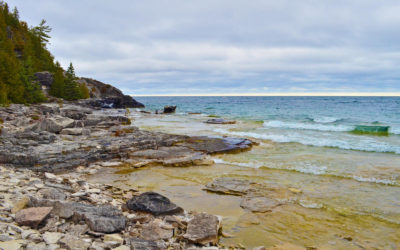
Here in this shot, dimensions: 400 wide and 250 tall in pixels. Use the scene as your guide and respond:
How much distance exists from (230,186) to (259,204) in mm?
1622

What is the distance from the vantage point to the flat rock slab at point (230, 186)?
28.2ft

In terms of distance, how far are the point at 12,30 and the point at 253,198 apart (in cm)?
6450

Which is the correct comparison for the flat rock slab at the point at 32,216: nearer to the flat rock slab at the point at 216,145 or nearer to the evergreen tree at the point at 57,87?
the flat rock slab at the point at 216,145

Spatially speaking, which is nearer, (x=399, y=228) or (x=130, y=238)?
(x=130, y=238)

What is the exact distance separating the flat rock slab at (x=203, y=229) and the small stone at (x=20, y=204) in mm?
3307

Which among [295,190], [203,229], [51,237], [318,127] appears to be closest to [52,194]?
[51,237]

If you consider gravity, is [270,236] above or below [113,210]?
below

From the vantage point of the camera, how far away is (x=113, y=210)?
5.88 metres

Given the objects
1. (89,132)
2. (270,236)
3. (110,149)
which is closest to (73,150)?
(110,149)

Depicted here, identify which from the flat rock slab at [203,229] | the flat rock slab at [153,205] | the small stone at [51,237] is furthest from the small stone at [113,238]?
the flat rock slab at [153,205]

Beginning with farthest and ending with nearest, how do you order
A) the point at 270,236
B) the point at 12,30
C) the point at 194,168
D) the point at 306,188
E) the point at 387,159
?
the point at 12,30, the point at 387,159, the point at 194,168, the point at 306,188, the point at 270,236

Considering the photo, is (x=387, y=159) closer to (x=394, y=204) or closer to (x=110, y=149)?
(x=394, y=204)

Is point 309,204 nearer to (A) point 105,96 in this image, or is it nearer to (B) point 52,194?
(B) point 52,194

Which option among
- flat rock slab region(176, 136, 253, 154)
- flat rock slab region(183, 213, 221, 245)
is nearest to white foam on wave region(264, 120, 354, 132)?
flat rock slab region(176, 136, 253, 154)
